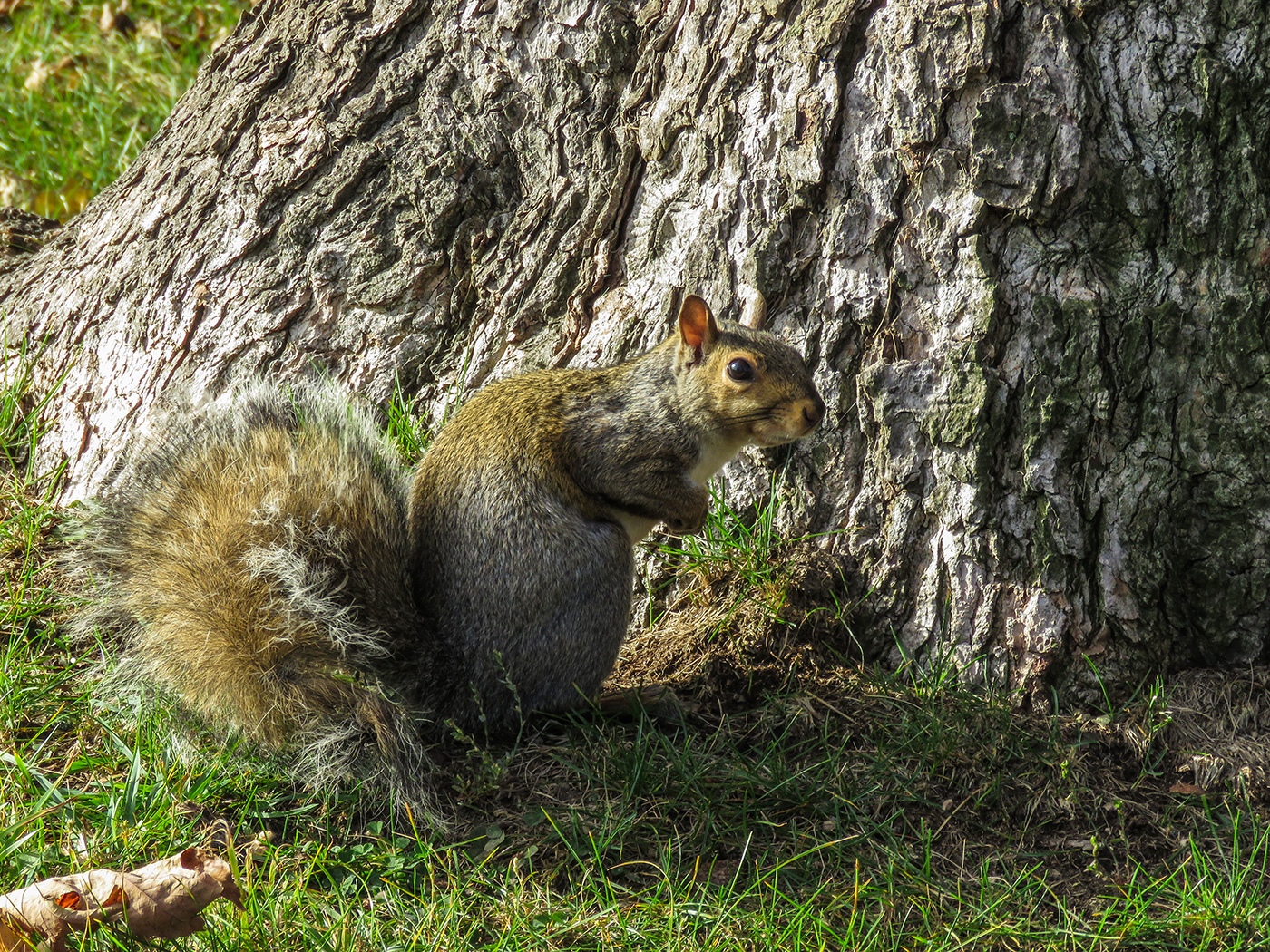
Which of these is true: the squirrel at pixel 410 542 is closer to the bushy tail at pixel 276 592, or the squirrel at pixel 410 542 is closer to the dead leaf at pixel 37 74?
the bushy tail at pixel 276 592

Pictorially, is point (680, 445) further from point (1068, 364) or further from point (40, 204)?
point (40, 204)

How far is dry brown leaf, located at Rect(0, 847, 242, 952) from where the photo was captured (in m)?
1.73

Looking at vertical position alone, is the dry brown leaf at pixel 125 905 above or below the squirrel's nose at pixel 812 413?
below

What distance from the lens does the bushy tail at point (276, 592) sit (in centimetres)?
213

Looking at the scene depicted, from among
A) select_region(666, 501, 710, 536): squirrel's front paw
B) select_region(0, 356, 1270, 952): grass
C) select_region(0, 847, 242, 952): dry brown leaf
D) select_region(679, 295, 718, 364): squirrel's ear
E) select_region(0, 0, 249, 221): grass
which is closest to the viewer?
select_region(0, 847, 242, 952): dry brown leaf

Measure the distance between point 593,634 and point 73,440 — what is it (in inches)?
59.0

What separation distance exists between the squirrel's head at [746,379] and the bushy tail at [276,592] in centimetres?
70

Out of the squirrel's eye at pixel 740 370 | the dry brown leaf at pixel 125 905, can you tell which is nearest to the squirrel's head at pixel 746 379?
the squirrel's eye at pixel 740 370

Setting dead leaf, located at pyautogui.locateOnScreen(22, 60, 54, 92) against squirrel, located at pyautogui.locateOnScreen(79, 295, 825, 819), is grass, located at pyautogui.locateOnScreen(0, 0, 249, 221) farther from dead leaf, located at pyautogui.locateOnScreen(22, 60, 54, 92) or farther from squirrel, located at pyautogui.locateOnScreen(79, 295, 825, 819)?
squirrel, located at pyautogui.locateOnScreen(79, 295, 825, 819)

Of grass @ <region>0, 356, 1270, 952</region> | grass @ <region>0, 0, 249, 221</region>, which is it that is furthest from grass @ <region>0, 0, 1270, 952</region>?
grass @ <region>0, 0, 249, 221</region>

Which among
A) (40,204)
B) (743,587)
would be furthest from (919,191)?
(40,204)

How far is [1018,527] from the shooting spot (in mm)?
2451

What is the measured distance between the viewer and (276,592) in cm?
215

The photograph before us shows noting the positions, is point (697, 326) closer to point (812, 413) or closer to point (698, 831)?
point (812, 413)
